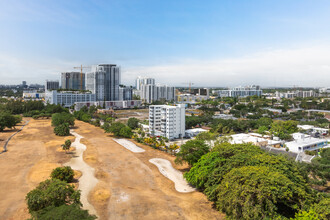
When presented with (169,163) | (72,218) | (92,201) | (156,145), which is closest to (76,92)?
(156,145)

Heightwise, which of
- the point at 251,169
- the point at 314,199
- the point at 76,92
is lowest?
the point at 314,199

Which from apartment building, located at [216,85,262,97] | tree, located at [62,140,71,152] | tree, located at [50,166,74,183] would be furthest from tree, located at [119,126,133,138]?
apartment building, located at [216,85,262,97]

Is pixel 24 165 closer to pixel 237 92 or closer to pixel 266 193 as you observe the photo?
pixel 266 193

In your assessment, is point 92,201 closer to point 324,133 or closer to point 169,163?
point 169,163

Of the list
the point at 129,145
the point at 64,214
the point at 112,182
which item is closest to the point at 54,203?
the point at 64,214

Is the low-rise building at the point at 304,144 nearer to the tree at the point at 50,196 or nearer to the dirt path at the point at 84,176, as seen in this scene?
the dirt path at the point at 84,176

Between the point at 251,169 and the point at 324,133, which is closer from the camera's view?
the point at 251,169

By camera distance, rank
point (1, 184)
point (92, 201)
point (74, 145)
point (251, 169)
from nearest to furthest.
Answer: point (251, 169)
point (92, 201)
point (1, 184)
point (74, 145)

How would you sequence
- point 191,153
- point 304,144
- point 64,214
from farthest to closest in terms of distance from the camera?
point 304,144 < point 191,153 < point 64,214
